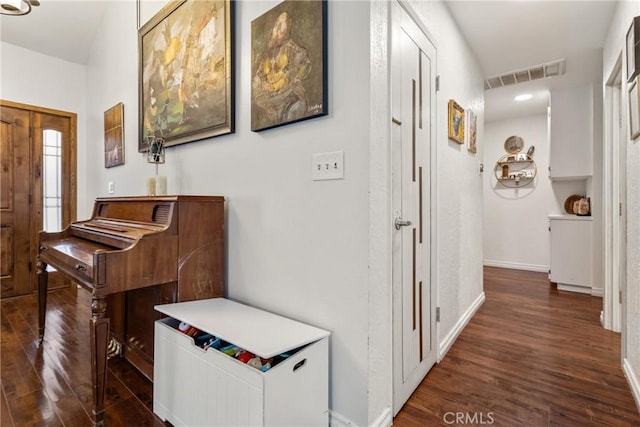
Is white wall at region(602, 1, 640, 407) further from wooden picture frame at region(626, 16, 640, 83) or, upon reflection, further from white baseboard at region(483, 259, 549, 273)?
white baseboard at region(483, 259, 549, 273)

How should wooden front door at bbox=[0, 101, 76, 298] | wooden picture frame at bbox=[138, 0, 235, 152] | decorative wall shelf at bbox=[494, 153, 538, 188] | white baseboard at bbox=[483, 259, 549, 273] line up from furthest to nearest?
1. decorative wall shelf at bbox=[494, 153, 538, 188]
2. white baseboard at bbox=[483, 259, 549, 273]
3. wooden front door at bbox=[0, 101, 76, 298]
4. wooden picture frame at bbox=[138, 0, 235, 152]

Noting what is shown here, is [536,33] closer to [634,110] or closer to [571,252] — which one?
[634,110]

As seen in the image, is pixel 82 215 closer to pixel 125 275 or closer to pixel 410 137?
pixel 125 275

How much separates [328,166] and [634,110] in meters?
1.78

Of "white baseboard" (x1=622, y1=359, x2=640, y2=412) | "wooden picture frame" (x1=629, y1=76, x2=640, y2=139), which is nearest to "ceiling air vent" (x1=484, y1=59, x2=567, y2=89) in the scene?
"wooden picture frame" (x1=629, y1=76, x2=640, y2=139)

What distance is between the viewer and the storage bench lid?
1113mm

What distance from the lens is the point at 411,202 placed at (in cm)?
165

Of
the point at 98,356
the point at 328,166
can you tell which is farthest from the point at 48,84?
the point at 328,166

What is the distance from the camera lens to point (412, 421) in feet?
4.71

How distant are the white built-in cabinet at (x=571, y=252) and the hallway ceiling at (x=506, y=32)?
166 centimetres

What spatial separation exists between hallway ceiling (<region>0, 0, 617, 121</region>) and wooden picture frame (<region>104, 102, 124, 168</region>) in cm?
101

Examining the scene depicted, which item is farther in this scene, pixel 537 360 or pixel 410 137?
pixel 537 360

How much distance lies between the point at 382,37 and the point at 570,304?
3.41 meters

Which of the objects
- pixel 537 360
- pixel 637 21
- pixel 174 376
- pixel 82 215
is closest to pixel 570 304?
pixel 537 360
